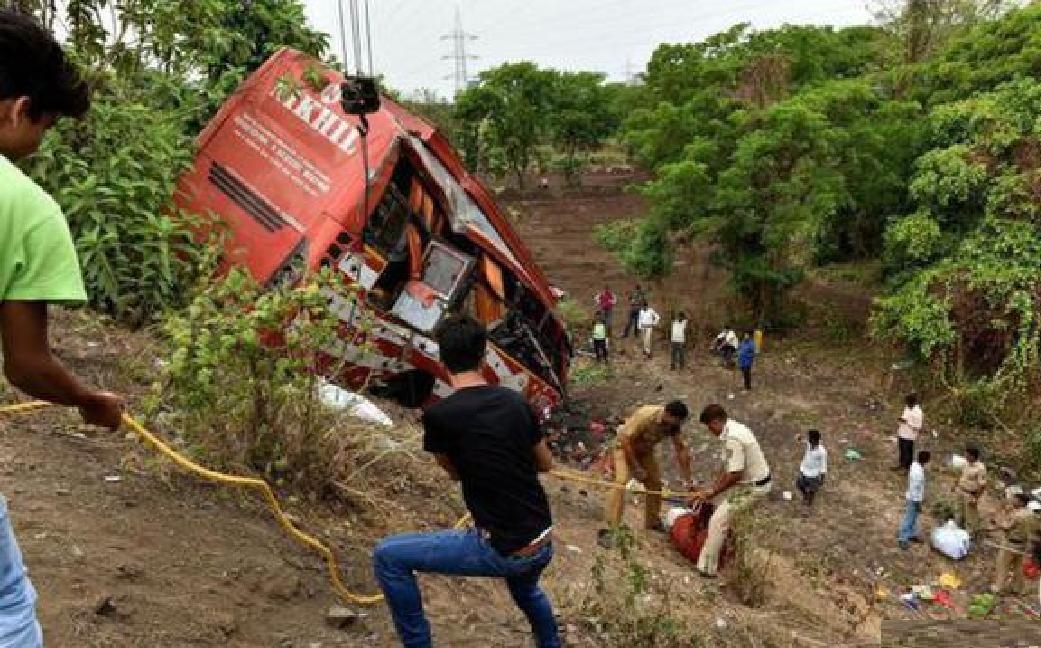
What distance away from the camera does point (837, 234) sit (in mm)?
19078

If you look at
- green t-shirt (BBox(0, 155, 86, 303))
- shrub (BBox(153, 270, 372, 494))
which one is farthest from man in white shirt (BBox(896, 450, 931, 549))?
green t-shirt (BBox(0, 155, 86, 303))

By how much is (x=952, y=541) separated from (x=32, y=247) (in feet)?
29.0

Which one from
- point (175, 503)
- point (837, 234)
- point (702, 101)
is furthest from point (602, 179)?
point (175, 503)

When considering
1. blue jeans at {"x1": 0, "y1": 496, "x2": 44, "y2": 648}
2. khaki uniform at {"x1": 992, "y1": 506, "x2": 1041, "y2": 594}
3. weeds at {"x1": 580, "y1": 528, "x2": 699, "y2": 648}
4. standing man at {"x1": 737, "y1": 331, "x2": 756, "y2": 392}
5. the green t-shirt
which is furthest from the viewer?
standing man at {"x1": 737, "y1": 331, "x2": 756, "y2": 392}

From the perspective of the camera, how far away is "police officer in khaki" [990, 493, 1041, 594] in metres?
7.66

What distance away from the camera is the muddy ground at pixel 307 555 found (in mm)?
3336

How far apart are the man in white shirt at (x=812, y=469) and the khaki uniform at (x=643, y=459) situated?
2793mm

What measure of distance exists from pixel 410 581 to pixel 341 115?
485cm

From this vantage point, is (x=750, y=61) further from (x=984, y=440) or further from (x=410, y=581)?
(x=410, y=581)

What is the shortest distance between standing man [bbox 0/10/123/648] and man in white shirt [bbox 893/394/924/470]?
32.2ft

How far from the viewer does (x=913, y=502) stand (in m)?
8.71

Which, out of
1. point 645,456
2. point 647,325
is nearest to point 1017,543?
point 645,456

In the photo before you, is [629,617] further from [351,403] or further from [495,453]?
[351,403]

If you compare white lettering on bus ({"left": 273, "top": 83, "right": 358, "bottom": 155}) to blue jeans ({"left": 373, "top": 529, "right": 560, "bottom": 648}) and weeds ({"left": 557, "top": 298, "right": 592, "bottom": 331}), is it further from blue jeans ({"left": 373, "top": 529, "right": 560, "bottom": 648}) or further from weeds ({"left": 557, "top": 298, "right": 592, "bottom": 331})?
weeds ({"left": 557, "top": 298, "right": 592, "bottom": 331})
